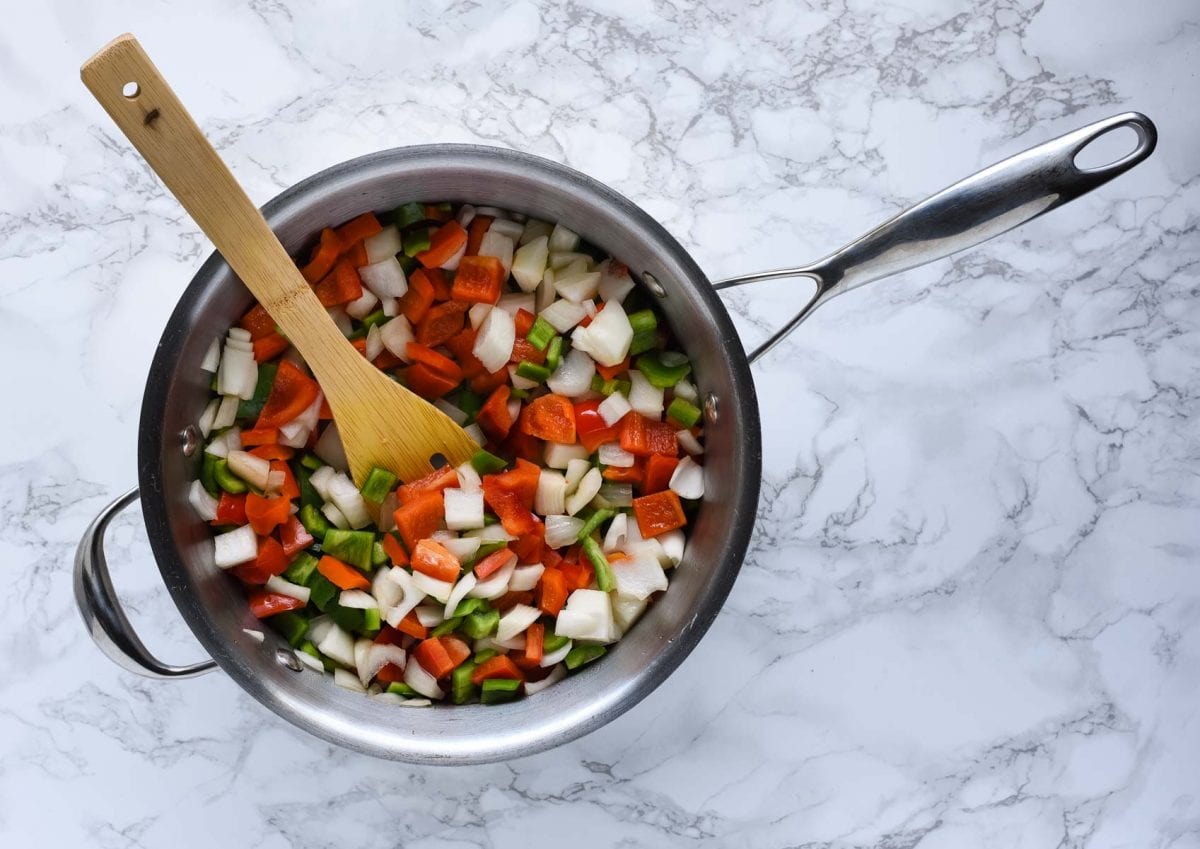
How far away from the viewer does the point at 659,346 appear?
1554 millimetres

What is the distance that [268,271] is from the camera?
135 cm

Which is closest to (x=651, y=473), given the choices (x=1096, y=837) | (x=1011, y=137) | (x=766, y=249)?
(x=766, y=249)

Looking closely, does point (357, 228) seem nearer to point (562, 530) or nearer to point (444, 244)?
point (444, 244)

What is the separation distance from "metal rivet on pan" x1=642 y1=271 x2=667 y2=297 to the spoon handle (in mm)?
408

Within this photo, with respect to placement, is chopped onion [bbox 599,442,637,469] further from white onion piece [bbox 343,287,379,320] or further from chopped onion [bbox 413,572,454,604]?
white onion piece [bbox 343,287,379,320]

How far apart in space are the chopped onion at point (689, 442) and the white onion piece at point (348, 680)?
569 mm

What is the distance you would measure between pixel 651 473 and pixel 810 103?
0.69m

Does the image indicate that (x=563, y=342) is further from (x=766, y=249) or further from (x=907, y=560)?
(x=907, y=560)

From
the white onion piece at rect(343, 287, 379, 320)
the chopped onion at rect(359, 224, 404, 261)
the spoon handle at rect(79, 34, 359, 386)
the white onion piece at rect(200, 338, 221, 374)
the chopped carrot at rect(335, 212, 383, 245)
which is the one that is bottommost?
the white onion piece at rect(343, 287, 379, 320)

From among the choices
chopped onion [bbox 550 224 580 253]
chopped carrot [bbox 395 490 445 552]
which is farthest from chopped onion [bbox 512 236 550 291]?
chopped carrot [bbox 395 490 445 552]

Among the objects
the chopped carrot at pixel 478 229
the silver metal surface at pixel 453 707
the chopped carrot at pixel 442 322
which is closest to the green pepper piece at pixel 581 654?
the silver metal surface at pixel 453 707

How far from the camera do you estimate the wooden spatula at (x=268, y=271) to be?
3.89 feet

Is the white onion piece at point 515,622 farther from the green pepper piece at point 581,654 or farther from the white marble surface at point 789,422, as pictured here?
the white marble surface at point 789,422

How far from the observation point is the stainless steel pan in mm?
1389
